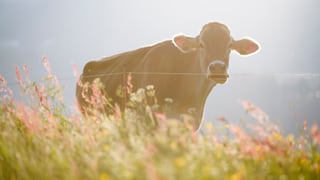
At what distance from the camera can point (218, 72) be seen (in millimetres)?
8672

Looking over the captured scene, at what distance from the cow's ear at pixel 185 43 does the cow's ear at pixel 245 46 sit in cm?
74

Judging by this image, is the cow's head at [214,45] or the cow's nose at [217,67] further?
the cow's head at [214,45]

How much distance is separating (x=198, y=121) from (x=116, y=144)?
514 cm

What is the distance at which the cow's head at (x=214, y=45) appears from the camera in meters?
9.14

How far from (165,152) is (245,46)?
21.8 ft

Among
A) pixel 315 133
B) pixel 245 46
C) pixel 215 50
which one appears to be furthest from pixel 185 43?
pixel 315 133

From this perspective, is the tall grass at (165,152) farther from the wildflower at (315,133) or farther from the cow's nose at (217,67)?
the cow's nose at (217,67)

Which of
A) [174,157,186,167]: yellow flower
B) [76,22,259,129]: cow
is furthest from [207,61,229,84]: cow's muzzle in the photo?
[174,157,186,167]: yellow flower

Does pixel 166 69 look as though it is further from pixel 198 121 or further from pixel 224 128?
pixel 224 128

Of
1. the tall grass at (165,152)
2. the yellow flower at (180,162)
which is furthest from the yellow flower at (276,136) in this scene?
the yellow flower at (180,162)

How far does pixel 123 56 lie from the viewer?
11.4 metres

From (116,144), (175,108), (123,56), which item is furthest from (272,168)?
(123,56)

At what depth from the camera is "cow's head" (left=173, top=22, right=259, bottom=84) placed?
9143 millimetres

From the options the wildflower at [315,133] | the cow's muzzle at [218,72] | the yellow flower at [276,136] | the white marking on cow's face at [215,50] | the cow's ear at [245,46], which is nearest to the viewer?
the wildflower at [315,133]
